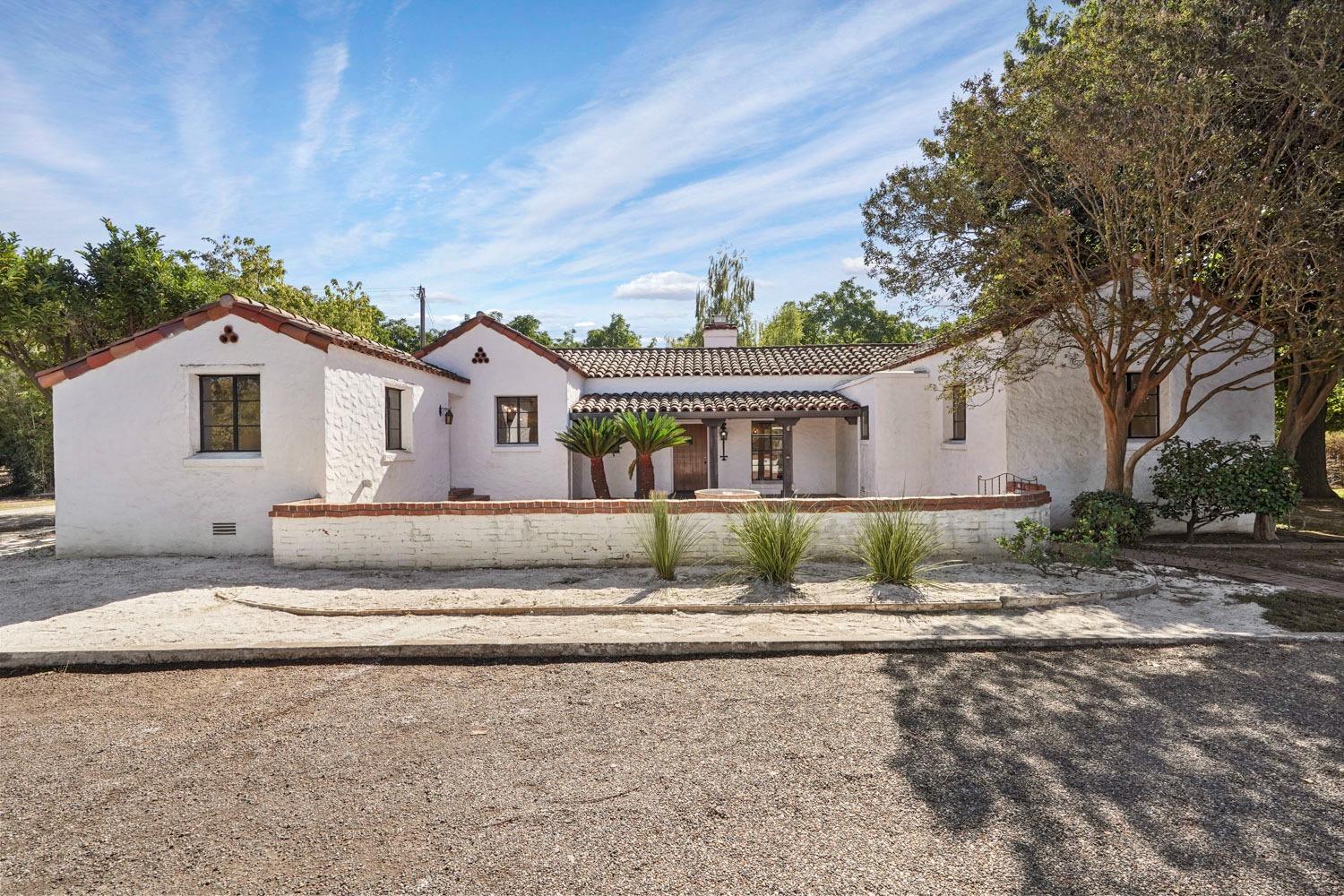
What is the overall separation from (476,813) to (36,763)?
2691 millimetres

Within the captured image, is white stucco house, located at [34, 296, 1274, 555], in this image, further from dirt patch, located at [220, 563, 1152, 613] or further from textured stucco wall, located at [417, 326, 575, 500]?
dirt patch, located at [220, 563, 1152, 613]

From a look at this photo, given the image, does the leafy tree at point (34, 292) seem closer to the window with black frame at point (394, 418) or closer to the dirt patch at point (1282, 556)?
the window with black frame at point (394, 418)

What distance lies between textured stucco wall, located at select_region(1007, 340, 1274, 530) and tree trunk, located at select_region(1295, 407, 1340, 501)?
633 centimetres

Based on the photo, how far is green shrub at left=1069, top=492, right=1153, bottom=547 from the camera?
8.95 metres

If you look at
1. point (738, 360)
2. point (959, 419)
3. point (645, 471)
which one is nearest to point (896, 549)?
point (959, 419)

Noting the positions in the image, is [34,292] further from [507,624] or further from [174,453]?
[507,624]

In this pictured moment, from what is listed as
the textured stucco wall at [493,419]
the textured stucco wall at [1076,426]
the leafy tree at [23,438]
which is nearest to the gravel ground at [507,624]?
the textured stucco wall at [1076,426]

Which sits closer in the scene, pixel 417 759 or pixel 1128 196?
pixel 417 759

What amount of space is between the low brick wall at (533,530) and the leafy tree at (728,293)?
1121 inches

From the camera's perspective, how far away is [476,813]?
3072 millimetres

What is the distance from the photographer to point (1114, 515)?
345 inches

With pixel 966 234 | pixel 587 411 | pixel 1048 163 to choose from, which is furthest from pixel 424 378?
pixel 1048 163

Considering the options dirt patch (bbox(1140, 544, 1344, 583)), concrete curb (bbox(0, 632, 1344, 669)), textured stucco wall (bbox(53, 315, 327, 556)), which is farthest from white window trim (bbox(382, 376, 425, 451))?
dirt patch (bbox(1140, 544, 1344, 583))

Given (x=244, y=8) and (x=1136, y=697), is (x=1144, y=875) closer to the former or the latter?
(x=1136, y=697)
